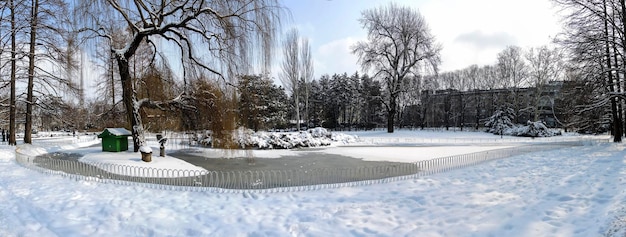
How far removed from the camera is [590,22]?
56.3 feet

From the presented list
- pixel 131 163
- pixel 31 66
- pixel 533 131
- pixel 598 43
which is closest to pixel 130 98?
pixel 131 163

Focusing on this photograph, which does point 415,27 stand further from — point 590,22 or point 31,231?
point 31,231

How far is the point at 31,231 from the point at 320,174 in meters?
7.50

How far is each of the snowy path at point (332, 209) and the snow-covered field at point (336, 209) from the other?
2 cm

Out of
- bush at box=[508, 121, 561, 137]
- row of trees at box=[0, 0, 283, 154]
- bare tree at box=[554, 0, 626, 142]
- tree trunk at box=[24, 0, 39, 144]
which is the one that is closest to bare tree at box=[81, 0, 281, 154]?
row of trees at box=[0, 0, 283, 154]

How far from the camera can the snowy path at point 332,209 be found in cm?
526

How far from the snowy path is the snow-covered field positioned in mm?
17

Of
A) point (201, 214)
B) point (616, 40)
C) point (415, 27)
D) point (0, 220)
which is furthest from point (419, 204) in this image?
point (415, 27)

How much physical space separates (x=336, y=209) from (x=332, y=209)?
0.08 m

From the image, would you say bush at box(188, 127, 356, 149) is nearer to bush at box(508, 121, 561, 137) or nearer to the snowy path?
the snowy path

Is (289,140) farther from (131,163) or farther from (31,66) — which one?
(31,66)

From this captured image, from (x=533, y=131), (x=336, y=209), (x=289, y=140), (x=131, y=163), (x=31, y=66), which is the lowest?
(x=336, y=209)

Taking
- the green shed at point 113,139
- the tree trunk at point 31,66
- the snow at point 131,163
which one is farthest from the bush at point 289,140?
the tree trunk at point 31,66

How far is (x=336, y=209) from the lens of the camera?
6.61 meters
